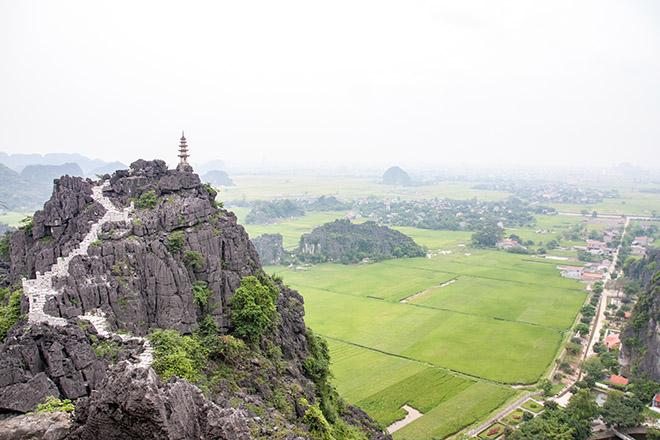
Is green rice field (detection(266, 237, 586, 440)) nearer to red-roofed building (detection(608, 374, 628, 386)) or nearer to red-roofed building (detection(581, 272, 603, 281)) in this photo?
red-roofed building (detection(581, 272, 603, 281))

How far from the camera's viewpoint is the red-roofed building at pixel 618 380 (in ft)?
177

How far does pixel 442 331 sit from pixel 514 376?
16.4 metres

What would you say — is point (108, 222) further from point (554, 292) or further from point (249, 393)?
point (554, 292)

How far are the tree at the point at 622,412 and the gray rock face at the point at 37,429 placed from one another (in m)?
43.8

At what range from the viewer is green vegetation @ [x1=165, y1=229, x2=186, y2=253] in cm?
3144

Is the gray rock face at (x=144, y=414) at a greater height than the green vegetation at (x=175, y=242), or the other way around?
the green vegetation at (x=175, y=242)

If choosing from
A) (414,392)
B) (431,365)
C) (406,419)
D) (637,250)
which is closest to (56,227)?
(406,419)

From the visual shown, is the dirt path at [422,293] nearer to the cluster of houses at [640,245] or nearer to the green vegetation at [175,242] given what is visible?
the cluster of houses at [640,245]

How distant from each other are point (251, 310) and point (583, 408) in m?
30.5

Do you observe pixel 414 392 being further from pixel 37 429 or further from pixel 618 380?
pixel 37 429

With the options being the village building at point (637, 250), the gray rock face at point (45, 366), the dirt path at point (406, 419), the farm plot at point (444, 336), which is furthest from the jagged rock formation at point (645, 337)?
the village building at point (637, 250)

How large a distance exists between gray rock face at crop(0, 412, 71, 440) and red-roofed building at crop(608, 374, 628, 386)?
→ 180ft

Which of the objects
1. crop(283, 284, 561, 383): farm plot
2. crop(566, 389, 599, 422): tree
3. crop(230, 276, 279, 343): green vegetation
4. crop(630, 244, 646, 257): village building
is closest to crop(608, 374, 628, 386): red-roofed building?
crop(283, 284, 561, 383): farm plot

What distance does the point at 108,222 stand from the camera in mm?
31812
